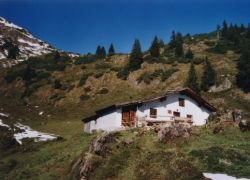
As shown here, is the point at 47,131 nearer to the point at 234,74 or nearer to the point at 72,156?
the point at 72,156

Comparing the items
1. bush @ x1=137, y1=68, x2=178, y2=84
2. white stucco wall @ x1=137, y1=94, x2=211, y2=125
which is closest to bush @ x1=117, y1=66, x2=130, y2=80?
bush @ x1=137, y1=68, x2=178, y2=84

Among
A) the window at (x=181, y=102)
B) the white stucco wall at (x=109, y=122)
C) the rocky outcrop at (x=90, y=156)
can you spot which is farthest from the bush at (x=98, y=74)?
the rocky outcrop at (x=90, y=156)

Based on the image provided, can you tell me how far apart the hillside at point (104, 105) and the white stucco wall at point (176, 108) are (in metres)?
7.70

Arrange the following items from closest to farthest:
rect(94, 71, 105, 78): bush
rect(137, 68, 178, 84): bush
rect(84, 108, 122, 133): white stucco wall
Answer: rect(84, 108, 122, 133): white stucco wall, rect(137, 68, 178, 84): bush, rect(94, 71, 105, 78): bush

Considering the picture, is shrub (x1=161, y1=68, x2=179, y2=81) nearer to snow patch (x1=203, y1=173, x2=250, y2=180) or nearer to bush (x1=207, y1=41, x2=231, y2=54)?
bush (x1=207, y1=41, x2=231, y2=54)

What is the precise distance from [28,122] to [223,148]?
53888 mm

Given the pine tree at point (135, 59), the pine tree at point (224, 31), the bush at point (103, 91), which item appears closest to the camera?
the bush at point (103, 91)

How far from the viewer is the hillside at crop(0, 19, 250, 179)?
35.9m

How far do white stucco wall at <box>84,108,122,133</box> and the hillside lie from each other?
352cm

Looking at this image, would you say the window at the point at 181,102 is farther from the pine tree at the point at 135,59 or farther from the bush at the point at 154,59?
the bush at the point at 154,59

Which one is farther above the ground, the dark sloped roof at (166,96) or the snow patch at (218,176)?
the dark sloped roof at (166,96)

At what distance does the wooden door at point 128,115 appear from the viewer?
5478 centimetres

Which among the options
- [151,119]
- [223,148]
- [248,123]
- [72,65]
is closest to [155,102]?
[151,119]

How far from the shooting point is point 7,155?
56500 mm
